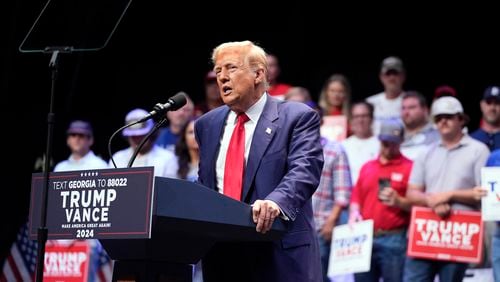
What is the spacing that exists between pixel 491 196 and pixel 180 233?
3.64 meters

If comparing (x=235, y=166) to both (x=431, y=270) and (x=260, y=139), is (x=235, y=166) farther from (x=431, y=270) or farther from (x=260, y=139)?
(x=431, y=270)

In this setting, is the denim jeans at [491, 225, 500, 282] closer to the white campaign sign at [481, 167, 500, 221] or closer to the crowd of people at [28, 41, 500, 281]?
the crowd of people at [28, 41, 500, 281]

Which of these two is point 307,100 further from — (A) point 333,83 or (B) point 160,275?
(B) point 160,275

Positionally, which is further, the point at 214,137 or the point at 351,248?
the point at 351,248

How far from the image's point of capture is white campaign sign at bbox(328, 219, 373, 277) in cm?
838

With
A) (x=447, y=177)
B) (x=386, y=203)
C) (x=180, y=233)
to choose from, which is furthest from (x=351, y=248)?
(x=180, y=233)

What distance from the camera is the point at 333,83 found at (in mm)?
10211

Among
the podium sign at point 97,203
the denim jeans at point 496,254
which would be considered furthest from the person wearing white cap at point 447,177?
the podium sign at point 97,203

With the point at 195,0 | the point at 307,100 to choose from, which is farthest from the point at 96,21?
the point at 195,0

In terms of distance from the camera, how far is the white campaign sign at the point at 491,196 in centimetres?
738

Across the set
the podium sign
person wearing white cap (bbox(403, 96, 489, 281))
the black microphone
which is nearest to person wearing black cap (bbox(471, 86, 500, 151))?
person wearing white cap (bbox(403, 96, 489, 281))

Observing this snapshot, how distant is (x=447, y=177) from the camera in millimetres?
8203

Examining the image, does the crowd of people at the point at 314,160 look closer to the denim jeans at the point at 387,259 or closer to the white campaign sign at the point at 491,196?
the denim jeans at the point at 387,259

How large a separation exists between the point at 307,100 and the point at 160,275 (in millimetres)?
5381
